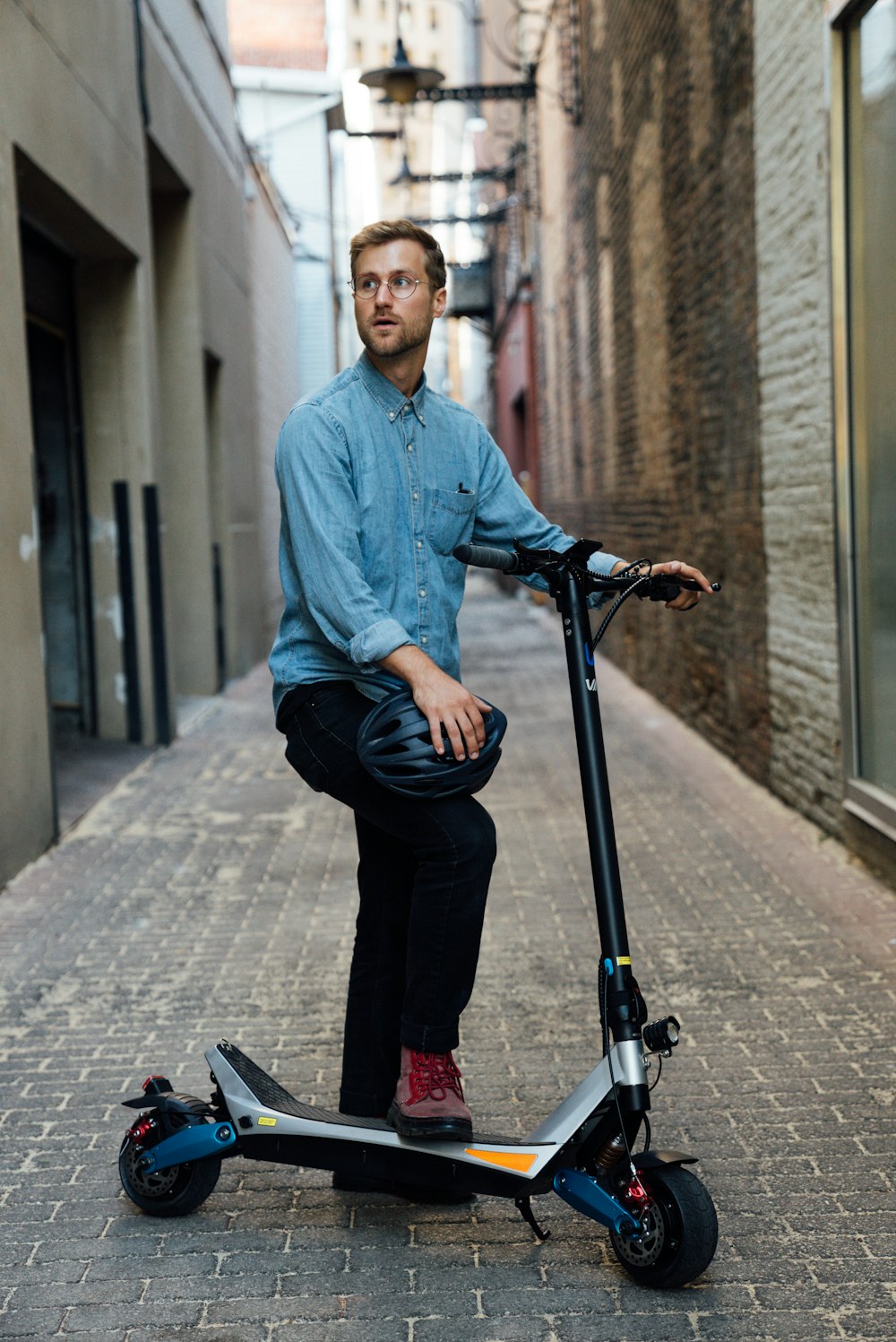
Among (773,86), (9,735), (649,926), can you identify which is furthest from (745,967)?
(773,86)

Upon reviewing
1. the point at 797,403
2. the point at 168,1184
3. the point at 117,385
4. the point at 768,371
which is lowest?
the point at 168,1184

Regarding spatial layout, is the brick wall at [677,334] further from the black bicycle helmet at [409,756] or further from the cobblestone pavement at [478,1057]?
the black bicycle helmet at [409,756]

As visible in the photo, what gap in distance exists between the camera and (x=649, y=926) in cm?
546

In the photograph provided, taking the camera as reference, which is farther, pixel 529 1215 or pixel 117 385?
pixel 117 385

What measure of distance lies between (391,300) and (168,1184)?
6.28 feet

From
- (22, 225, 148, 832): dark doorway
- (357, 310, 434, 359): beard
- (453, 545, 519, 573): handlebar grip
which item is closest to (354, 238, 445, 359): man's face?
(357, 310, 434, 359): beard

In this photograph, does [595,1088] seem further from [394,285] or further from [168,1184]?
[394,285]

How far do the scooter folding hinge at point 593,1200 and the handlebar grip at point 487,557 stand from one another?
3.82 feet

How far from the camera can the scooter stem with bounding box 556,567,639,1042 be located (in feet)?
9.08

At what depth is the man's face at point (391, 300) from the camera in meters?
2.95

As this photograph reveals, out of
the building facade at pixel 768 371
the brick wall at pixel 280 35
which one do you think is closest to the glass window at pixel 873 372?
the building facade at pixel 768 371

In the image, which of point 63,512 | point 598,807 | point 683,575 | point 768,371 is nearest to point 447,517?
point 683,575

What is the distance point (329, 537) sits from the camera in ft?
9.34

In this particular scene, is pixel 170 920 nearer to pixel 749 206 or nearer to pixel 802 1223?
pixel 802 1223
